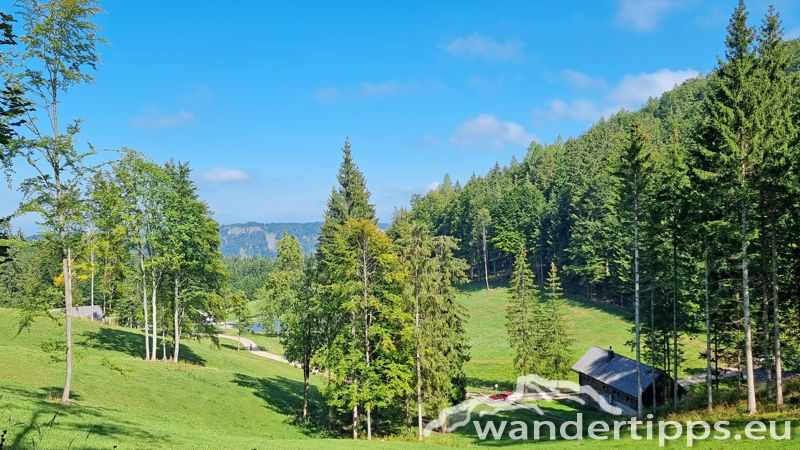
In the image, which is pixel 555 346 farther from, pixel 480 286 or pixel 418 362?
pixel 480 286

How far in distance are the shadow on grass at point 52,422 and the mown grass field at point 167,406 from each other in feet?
0.13

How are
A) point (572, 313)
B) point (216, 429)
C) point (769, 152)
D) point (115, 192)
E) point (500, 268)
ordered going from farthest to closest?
1. point (500, 268)
2. point (572, 313)
3. point (115, 192)
4. point (216, 429)
5. point (769, 152)

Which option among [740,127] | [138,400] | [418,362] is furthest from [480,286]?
[138,400]

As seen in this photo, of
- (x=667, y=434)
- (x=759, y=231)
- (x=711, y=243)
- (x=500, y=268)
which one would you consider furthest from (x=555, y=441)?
(x=500, y=268)

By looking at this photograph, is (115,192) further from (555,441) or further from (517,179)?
(517,179)

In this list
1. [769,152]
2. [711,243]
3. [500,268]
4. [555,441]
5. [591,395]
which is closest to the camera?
[769,152]

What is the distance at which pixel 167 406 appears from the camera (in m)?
24.8

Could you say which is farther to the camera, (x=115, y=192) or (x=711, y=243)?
(x=115, y=192)

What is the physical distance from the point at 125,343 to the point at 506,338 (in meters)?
51.2

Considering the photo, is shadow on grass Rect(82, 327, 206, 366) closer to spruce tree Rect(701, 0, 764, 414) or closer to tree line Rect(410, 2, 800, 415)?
tree line Rect(410, 2, 800, 415)

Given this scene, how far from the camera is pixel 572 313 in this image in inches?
2948

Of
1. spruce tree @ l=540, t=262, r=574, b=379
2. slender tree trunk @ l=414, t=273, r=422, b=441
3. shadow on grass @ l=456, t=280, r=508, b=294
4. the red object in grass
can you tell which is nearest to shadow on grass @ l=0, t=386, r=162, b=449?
slender tree trunk @ l=414, t=273, r=422, b=441

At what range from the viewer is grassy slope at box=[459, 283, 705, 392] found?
55094 millimetres

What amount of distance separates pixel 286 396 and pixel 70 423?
A: 877 inches
